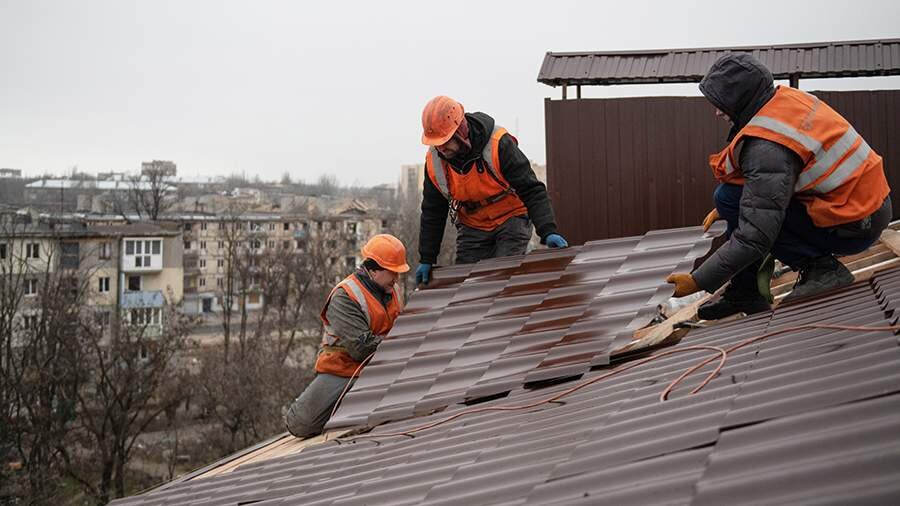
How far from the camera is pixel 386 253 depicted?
21.4 ft

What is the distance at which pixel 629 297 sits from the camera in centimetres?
509

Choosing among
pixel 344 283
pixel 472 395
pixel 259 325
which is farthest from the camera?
pixel 259 325

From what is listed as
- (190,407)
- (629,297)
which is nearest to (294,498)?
(629,297)

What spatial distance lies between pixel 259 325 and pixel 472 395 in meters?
44.2

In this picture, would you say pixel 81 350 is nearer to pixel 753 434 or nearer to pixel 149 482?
pixel 149 482

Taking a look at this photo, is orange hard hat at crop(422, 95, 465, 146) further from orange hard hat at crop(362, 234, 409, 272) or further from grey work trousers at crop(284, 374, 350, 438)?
grey work trousers at crop(284, 374, 350, 438)

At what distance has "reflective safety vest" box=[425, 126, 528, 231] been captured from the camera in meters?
6.84

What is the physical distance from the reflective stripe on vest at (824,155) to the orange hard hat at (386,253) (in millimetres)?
2904

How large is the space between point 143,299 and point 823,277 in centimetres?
4699

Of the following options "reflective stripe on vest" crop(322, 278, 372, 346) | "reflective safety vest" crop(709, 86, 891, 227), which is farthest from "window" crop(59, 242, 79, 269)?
"reflective safety vest" crop(709, 86, 891, 227)

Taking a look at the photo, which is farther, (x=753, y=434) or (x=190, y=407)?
Result: (x=190, y=407)

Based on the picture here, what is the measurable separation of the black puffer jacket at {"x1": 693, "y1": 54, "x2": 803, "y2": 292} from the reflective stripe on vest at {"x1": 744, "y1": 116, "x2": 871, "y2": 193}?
7cm

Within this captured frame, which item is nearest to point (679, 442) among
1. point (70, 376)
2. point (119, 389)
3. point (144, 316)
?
point (119, 389)

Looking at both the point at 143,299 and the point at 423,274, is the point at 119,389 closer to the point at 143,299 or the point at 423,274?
the point at 143,299
